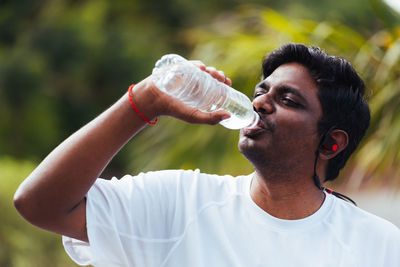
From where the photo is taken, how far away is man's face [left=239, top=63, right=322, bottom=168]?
5.73ft

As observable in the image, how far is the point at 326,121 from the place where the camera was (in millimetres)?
1907

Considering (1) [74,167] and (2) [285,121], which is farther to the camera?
(2) [285,121]

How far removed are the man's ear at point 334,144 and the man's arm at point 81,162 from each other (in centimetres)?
47

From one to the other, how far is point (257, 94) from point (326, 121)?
24 cm

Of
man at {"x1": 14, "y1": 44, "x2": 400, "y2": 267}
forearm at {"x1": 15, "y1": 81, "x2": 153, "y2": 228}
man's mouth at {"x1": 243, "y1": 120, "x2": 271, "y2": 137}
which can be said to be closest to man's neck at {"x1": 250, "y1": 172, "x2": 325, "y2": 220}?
man at {"x1": 14, "y1": 44, "x2": 400, "y2": 267}

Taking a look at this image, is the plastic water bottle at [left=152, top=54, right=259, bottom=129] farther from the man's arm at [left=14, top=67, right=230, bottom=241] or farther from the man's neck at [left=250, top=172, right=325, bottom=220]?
the man's neck at [left=250, top=172, right=325, bottom=220]

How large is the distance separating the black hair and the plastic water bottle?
28cm

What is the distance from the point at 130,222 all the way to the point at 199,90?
416 mm

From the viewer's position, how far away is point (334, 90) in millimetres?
1928

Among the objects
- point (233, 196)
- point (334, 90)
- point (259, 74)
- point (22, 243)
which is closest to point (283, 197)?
point (233, 196)

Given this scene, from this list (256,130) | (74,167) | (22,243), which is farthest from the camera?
(22,243)

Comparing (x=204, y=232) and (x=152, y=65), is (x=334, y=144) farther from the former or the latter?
(x=152, y=65)

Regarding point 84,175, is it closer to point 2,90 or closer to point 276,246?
point 276,246

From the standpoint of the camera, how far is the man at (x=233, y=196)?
5.04 feet
